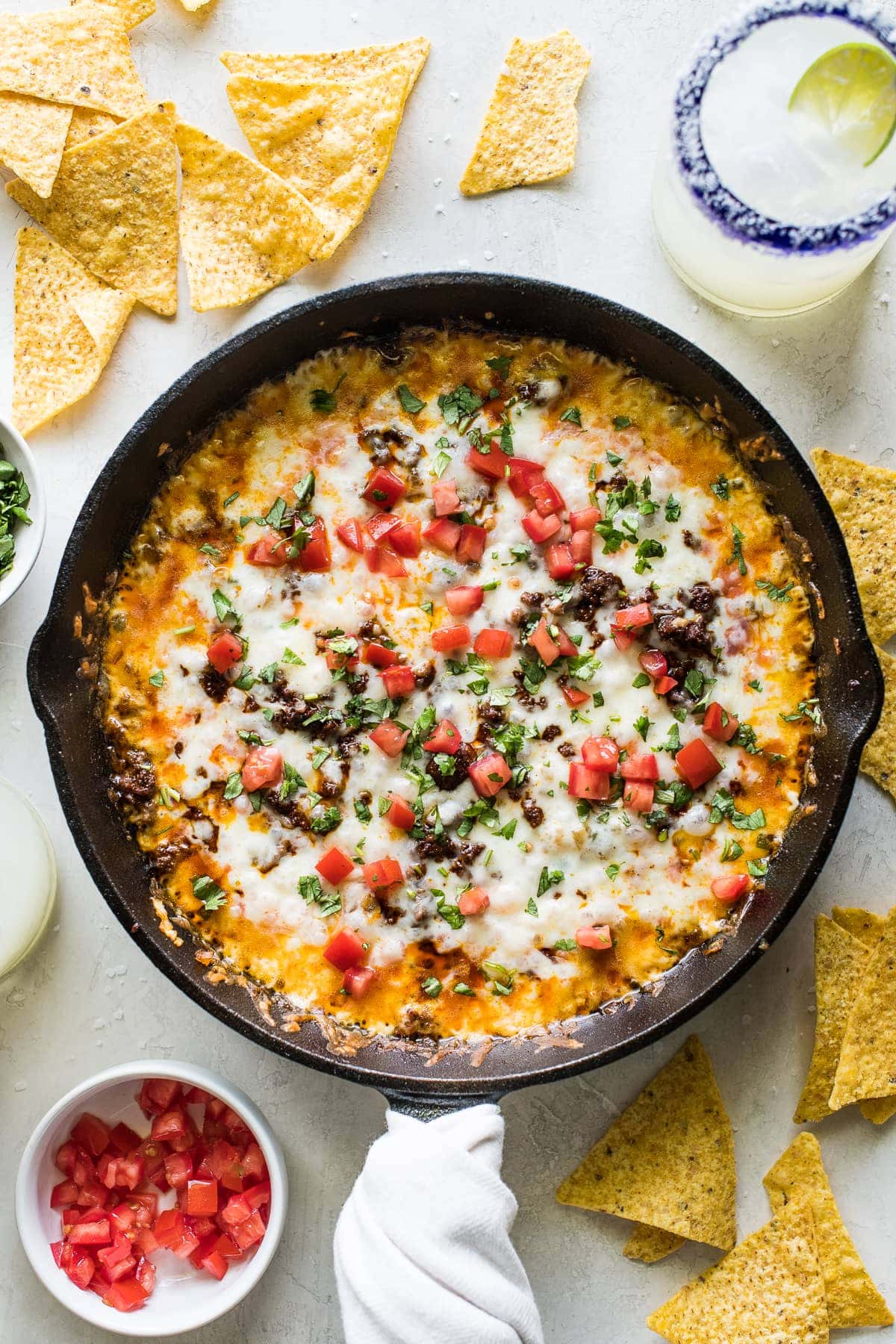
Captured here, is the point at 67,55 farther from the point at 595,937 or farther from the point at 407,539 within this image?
the point at 595,937

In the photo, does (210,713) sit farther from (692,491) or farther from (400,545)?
(692,491)

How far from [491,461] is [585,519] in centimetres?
29

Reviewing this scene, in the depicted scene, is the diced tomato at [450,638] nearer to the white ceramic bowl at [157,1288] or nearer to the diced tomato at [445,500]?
the diced tomato at [445,500]

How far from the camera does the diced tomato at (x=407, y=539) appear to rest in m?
3.08

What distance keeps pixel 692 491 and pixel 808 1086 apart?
1672 mm

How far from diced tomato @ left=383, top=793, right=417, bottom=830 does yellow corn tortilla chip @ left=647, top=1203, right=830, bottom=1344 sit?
1510mm

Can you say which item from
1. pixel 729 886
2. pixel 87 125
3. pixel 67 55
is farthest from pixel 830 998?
pixel 67 55

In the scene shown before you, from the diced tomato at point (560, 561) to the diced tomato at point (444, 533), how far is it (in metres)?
0.25

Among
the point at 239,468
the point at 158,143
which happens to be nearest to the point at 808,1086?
the point at 239,468

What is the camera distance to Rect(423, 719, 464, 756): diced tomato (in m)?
3.05

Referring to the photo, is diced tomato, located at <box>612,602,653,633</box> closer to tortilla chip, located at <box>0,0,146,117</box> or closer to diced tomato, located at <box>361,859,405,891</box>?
diced tomato, located at <box>361,859,405,891</box>

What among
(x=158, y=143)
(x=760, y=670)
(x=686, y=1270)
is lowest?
(x=686, y=1270)

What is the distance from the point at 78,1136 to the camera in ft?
10.8

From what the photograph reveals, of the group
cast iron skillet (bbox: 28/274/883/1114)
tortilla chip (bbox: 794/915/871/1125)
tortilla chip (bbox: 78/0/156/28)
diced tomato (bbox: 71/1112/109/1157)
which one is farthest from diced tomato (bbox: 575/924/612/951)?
tortilla chip (bbox: 78/0/156/28)
